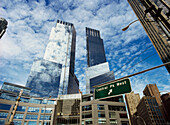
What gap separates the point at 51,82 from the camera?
13962 cm

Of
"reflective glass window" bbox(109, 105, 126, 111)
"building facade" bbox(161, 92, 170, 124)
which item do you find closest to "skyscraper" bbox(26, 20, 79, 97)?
"reflective glass window" bbox(109, 105, 126, 111)

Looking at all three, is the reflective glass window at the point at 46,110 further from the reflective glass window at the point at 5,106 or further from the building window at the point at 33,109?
the reflective glass window at the point at 5,106

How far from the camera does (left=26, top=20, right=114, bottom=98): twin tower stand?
12975 centimetres

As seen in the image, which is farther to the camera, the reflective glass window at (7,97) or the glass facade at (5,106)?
the reflective glass window at (7,97)

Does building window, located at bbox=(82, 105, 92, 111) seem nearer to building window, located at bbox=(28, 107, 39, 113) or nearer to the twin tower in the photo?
building window, located at bbox=(28, 107, 39, 113)

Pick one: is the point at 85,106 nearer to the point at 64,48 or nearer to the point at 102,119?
the point at 102,119

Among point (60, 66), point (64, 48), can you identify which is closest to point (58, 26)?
point (64, 48)

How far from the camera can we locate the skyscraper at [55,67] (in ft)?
421

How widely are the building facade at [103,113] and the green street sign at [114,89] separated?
5083cm

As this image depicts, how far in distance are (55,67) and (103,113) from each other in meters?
112

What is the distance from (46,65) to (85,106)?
103 m

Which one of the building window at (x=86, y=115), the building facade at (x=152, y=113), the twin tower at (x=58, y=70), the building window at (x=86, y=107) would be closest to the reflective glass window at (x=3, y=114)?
the building window at (x=86, y=115)

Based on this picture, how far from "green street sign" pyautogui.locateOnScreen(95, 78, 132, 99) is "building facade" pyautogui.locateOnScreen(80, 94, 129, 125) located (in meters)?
50.8

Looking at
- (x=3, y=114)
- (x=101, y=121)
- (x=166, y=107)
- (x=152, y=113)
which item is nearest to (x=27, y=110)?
(x=3, y=114)
